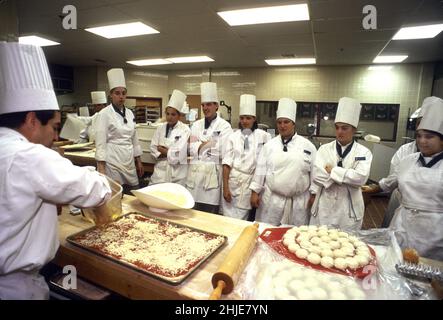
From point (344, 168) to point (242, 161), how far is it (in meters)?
0.91

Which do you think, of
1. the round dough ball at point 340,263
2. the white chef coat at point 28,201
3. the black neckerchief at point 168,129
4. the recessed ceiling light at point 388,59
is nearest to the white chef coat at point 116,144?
the black neckerchief at point 168,129

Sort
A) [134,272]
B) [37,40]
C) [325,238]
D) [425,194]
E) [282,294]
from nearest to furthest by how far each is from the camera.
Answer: [282,294] → [134,272] → [325,238] → [425,194] → [37,40]

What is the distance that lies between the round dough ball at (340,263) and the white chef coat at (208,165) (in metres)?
1.79

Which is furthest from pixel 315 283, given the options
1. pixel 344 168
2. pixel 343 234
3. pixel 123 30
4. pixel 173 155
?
pixel 123 30

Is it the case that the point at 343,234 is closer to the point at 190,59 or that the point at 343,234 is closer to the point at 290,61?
the point at 290,61

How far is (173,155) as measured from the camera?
2982mm

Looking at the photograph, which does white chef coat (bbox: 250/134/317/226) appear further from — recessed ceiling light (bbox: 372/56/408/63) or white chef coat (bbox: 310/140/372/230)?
recessed ceiling light (bbox: 372/56/408/63)

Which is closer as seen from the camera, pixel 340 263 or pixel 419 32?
pixel 340 263

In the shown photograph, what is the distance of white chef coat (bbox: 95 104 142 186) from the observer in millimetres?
2795

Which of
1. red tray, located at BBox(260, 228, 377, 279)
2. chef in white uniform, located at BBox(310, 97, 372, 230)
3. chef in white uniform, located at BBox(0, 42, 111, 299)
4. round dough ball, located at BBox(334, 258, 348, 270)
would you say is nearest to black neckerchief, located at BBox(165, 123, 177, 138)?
chef in white uniform, located at BBox(310, 97, 372, 230)

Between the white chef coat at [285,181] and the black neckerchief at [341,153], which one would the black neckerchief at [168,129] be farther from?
the black neckerchief at [341,153]

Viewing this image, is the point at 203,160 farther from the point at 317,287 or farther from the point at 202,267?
the point at 317,287

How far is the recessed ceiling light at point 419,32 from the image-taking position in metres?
3.51

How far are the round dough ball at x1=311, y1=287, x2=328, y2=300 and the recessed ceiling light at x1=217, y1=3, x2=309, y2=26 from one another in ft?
9.50
